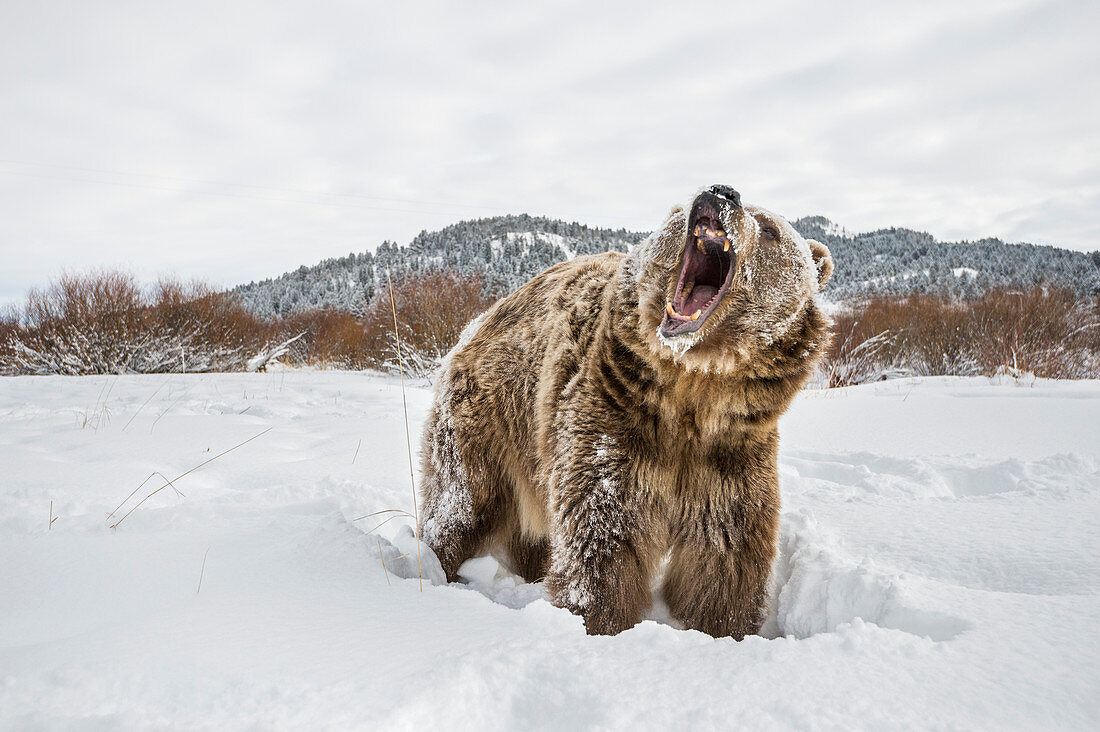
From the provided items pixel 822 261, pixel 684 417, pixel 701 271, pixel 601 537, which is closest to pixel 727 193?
pixel 701 271

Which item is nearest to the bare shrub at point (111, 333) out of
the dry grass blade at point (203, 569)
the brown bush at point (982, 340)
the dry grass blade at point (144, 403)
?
the dry grass blade at point (144, 403)

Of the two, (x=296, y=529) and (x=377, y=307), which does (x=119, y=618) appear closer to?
(x=296, y=529)

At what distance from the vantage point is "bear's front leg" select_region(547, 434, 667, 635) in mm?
1990

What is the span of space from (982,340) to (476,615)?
14792 millimetres

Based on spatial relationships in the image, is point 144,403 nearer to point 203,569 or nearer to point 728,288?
point 203,569

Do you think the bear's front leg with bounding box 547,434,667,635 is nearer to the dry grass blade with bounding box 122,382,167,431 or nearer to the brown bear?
the brown bear

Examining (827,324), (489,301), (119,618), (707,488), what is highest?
(489,301)

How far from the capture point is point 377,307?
1672 centimetres

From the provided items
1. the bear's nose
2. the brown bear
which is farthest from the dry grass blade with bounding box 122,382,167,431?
the bear's nose

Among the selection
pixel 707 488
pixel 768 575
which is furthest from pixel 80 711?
pixel 768 575

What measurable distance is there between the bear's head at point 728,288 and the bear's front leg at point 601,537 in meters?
0.47

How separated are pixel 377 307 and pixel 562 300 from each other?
15014 millimetres

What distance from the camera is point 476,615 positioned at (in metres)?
1.57

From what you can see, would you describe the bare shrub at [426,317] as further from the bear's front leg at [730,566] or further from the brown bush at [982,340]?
the bear's front leg at [730,566]
